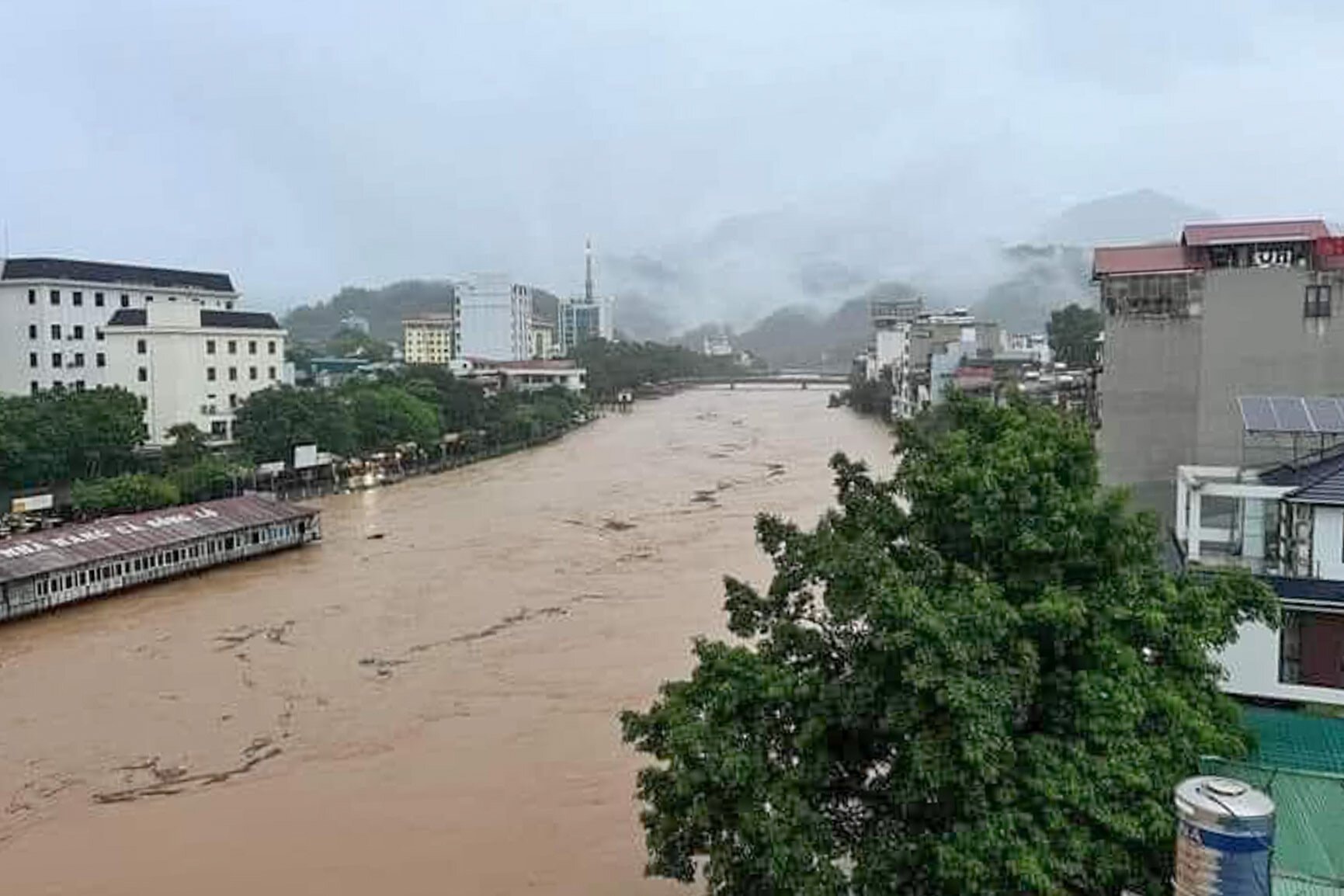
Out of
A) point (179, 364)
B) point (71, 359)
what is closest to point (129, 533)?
point (179, 364)

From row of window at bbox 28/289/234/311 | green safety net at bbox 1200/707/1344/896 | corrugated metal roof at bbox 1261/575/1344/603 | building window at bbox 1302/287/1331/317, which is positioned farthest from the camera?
row of window at bbox 28/289/234/311

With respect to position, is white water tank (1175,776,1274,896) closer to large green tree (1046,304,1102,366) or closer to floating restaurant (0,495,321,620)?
floating restaurant (0,495,321,620)

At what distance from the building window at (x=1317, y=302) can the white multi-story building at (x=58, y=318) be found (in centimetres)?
2224

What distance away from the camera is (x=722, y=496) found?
21.1 metres

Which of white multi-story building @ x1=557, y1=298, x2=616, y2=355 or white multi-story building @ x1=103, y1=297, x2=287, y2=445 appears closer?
white multi-story building @ x1=103, y1=297, x2=287, y2=445

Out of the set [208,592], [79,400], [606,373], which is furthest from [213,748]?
[606,373]

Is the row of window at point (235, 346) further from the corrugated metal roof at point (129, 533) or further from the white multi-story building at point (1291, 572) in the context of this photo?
the white multi-story building at point (1291, 572)

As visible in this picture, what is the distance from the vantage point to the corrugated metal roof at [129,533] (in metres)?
12.3

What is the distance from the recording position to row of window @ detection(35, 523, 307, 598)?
12.4m

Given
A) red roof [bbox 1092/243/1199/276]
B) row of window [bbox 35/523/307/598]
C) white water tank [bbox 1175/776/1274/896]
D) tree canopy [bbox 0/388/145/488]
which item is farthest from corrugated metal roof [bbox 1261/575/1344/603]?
tree canopy [bbox 0/388/145/488]

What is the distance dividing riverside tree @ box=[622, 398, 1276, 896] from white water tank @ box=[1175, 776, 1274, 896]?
56 cm

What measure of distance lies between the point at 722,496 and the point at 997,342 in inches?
883

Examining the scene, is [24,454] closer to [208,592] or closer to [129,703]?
[208,592]

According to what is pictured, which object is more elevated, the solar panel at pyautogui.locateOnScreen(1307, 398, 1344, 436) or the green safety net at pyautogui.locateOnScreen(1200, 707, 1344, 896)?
the solar panel at pyautogui.locateOnScreen(1307, 398, 1344, 436)
